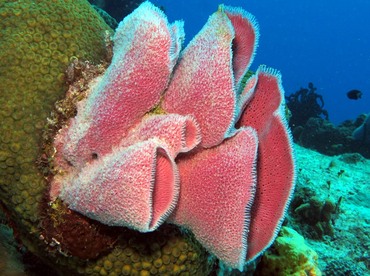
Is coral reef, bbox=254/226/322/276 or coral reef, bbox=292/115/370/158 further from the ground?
coral reef, bbox=292/115/370/158

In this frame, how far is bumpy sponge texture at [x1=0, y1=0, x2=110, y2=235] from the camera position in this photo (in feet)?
6.32

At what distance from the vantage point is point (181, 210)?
1792mm

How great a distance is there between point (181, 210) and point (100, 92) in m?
0.80

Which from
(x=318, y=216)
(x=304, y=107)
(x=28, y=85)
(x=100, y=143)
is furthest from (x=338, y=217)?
(x=304, y=107)

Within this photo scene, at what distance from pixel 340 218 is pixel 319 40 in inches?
5396

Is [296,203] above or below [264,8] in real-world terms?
below

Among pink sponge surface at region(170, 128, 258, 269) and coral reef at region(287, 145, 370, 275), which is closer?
pink sponge surface at region(170, 128, 258, 269)

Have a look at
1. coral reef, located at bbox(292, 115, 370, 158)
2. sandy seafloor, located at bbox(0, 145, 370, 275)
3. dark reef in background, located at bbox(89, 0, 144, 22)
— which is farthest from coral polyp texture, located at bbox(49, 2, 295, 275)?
coral reef, located at bbox(292, 115, 370, 158)

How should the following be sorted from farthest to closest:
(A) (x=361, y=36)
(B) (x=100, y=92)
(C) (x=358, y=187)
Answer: (A) (x=361, y=36) < (C) (x=358, y=187) < (B) (x=100, y=92)

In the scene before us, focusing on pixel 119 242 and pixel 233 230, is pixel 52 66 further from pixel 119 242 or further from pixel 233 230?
pixel 233 230

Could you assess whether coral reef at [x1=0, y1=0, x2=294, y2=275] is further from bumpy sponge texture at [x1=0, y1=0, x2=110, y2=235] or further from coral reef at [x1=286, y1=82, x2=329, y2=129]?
coral reef at [x1=286, y1=82, x2=329, y2=129]

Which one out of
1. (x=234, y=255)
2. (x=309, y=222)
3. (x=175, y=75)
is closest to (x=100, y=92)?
(x=175, y=75)

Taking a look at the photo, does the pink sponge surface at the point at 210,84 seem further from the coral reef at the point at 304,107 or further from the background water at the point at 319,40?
the background water at the point at 319,40

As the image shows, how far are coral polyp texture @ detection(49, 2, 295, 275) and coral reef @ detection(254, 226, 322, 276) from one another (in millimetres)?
1784
